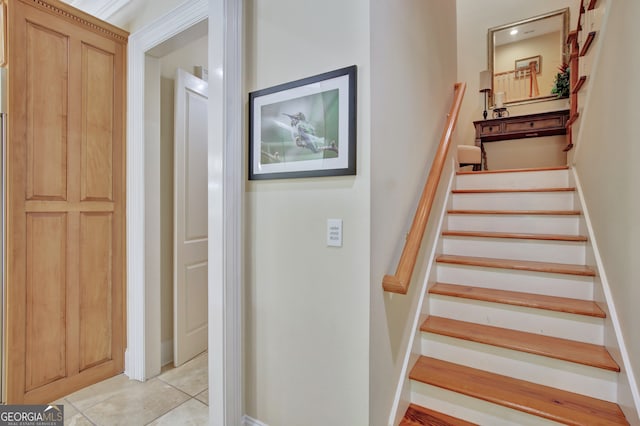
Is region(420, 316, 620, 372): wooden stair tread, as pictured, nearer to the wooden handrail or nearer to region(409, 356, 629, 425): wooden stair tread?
region(409, 356, 629, 425): wooden stair tread

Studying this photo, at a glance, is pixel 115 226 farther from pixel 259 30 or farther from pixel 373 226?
pixel 373 226

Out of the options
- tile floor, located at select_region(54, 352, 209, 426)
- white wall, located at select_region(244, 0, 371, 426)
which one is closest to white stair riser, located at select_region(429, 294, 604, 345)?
white wall, located at select_region(244, 0, 371, 426)

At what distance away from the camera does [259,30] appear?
63.9 inches

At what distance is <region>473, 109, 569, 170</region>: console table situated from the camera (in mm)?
3703

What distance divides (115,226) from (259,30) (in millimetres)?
1712

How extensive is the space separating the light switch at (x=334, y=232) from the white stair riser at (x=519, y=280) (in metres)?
1.20

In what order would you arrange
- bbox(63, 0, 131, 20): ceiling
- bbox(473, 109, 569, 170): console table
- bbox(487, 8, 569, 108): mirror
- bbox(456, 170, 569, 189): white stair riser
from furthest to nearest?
bbox(487, 8, 569, 108): mirror, bbox(473, 109, 569, 170): console table, bbox(456, 170, 569, 189): white stair riser, bbox(63, 0, 131, 20): ceiling

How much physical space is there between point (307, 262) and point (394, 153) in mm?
706

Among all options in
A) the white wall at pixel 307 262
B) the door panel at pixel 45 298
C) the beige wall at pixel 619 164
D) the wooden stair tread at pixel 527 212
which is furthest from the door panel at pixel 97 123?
the beige wall at pixel 619 164

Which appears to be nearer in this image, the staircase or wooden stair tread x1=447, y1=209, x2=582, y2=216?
the staircase

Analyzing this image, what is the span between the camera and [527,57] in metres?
4.10

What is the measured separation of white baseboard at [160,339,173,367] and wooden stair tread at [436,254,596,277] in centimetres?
219

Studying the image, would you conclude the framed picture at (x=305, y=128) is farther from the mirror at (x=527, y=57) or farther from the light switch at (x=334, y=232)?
the mirror at (x=527, y=57)

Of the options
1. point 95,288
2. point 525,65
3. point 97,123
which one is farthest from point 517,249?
point 525,65
